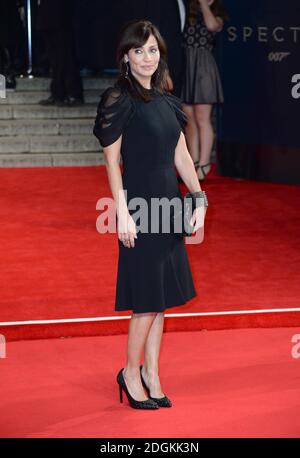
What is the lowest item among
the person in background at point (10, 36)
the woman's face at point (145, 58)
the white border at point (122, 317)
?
the white border at point (122, 317)

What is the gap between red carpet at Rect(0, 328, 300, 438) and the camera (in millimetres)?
3846

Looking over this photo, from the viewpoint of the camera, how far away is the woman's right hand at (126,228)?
3.92 meters

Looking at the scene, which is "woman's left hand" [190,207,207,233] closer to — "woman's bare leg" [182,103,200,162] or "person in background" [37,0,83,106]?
"woman's bare leg" [182,103,200,162]

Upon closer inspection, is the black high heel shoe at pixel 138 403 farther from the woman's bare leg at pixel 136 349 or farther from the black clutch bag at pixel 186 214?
the black clutch bag at pixel 186 214

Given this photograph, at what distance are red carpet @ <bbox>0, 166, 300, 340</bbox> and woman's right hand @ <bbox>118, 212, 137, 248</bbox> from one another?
121 centimetres

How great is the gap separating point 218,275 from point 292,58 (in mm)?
3442

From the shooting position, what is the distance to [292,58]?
29.1ft

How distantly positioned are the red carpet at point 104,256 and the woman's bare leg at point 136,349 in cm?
94

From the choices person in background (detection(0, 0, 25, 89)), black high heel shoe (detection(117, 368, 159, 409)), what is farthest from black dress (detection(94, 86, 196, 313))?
person in background (detection(0, 0, 25, 89))

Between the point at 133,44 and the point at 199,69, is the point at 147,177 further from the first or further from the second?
the point at 199,69

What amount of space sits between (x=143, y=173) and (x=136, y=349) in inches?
27.2

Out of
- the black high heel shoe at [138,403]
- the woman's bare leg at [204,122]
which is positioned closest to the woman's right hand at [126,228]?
the black high heel shoe at [138,403]

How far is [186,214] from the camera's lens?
13.2 ft

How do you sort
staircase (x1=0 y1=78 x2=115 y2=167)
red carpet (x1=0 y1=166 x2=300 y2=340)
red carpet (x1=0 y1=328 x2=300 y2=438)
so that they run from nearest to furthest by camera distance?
red carpet (x1=0 y1=328 x2=300 y2=438) → red carpet (x1=0 y1=166 x2=300 y2=340) → staircase (x1=0 y1=78 x2=115 y2=167)
